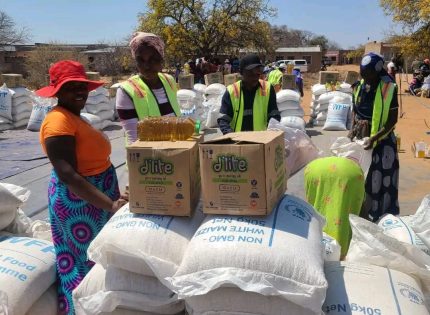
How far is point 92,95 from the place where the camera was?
29.9 ft

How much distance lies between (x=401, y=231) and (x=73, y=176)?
166cm

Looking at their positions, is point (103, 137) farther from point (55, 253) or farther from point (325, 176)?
point (325, 176)

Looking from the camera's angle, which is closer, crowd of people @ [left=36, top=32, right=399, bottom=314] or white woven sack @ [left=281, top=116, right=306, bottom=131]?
crowd of people @ [left=36, top=32, right=399, bottom=314]

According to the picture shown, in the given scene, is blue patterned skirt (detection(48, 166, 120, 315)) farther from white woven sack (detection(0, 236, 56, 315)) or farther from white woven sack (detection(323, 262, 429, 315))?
white woven sack (detection(323, 262, 429, 315))

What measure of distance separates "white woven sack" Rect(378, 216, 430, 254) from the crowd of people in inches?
8.4

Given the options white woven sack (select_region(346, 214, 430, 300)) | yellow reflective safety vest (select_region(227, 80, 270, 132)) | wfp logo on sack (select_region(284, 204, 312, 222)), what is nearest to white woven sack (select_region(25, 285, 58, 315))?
wfp logo on sack (select_region(284, 204, 312, 222))

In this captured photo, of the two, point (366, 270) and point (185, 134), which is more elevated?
point (185, 134)

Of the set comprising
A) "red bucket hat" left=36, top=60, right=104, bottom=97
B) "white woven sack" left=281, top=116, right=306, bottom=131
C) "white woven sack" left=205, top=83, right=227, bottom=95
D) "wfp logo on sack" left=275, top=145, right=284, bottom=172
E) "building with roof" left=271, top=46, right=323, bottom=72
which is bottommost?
"white woven sack" left=281, top=116, right=306, bottom=131

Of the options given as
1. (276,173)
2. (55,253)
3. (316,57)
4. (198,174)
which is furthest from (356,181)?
(316,57)

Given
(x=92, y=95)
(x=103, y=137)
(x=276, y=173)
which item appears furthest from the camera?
(x=92, y=95)

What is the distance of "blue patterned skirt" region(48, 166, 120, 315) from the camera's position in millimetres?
1994

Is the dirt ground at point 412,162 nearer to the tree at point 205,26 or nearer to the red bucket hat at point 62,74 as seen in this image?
the red bucket hat at point 62,74

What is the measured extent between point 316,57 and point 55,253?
145ft

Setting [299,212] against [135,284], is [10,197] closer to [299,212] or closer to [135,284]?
[135,284]
